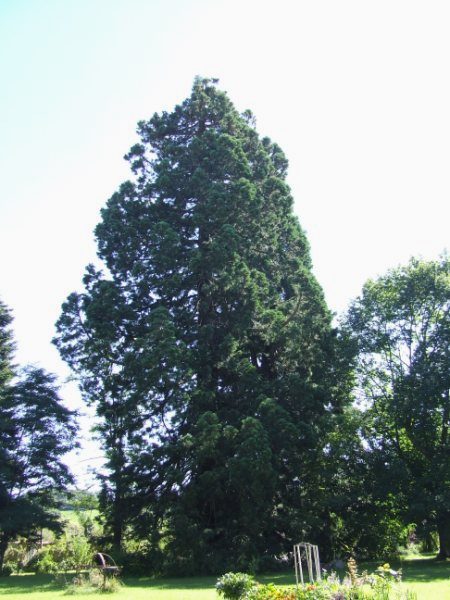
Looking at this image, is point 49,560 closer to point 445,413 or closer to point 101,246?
point 101,246

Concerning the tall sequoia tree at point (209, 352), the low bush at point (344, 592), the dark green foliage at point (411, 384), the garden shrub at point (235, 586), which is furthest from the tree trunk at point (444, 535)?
the garden shrub at point (235, 586)

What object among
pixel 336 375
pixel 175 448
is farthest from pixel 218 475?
pixel 336 375

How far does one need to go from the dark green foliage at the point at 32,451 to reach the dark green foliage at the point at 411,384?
13.6m

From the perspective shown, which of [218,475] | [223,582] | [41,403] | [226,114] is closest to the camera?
[223,582]

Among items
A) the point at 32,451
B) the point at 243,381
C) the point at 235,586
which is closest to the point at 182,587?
the point at 235,586

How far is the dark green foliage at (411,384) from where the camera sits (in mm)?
18750

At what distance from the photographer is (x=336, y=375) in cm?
2155

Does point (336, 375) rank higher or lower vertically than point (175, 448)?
higher

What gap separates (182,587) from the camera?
13781 millimetres

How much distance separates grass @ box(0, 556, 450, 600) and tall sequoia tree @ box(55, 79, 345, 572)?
5.46 feet

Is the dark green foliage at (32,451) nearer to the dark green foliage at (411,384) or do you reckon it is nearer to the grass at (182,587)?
the grass at (182,587)

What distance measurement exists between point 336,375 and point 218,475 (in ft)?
23.6

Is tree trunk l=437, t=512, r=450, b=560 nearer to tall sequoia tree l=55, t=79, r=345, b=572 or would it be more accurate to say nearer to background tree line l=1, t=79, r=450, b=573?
background tree line l=1, t=79, r=450, b=573

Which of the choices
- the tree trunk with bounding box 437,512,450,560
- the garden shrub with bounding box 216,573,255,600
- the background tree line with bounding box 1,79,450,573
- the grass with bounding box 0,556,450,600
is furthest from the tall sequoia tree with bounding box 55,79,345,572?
the garden shrub with bounding box 216,573,255,600
